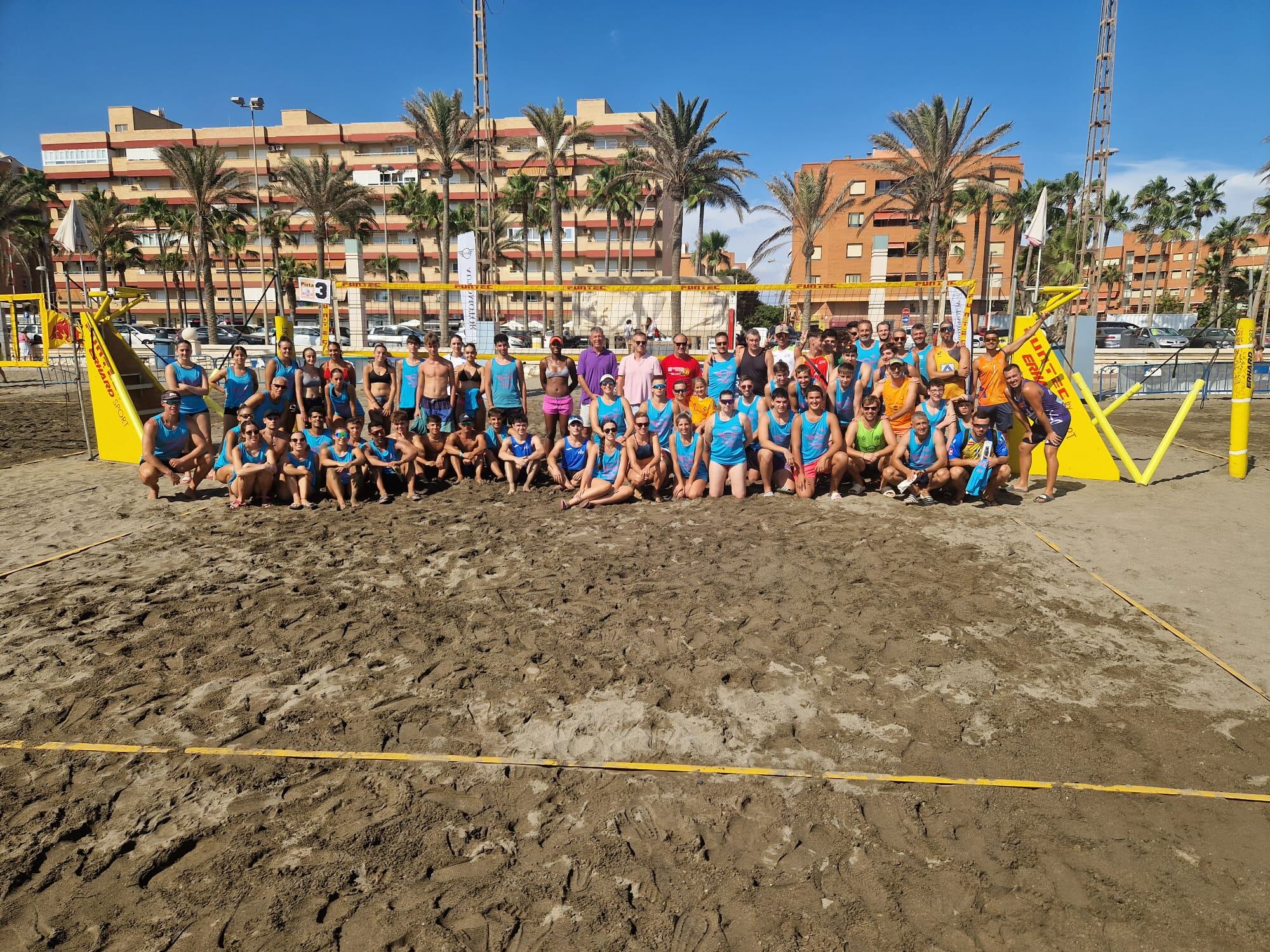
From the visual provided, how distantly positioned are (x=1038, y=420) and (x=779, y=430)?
2458mm

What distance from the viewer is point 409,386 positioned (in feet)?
25.4

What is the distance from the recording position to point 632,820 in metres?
2.56

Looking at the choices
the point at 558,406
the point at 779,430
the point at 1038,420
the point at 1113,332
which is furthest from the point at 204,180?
the point at 1113,332

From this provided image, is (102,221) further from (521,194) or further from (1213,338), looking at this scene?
(1213,338)

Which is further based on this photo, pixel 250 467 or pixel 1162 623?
pixel 250 467

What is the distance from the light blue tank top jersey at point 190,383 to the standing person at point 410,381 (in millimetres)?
1945

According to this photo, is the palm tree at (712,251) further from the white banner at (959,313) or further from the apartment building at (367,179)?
the white banner at (959,313)

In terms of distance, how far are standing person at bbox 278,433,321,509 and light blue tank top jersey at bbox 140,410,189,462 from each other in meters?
1.26

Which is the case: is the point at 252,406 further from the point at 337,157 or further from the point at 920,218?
the point at 337,157

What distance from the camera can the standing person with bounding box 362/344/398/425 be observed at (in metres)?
7.66

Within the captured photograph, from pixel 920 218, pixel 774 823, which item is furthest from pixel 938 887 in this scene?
pixel 920 218

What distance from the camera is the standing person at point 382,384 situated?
25.1ft

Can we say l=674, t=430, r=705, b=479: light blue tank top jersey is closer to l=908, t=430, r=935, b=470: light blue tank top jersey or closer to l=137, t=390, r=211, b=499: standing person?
l=908, t=430, r=935, b=470: light blue tank top jersey

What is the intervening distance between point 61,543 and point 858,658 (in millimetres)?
5836
